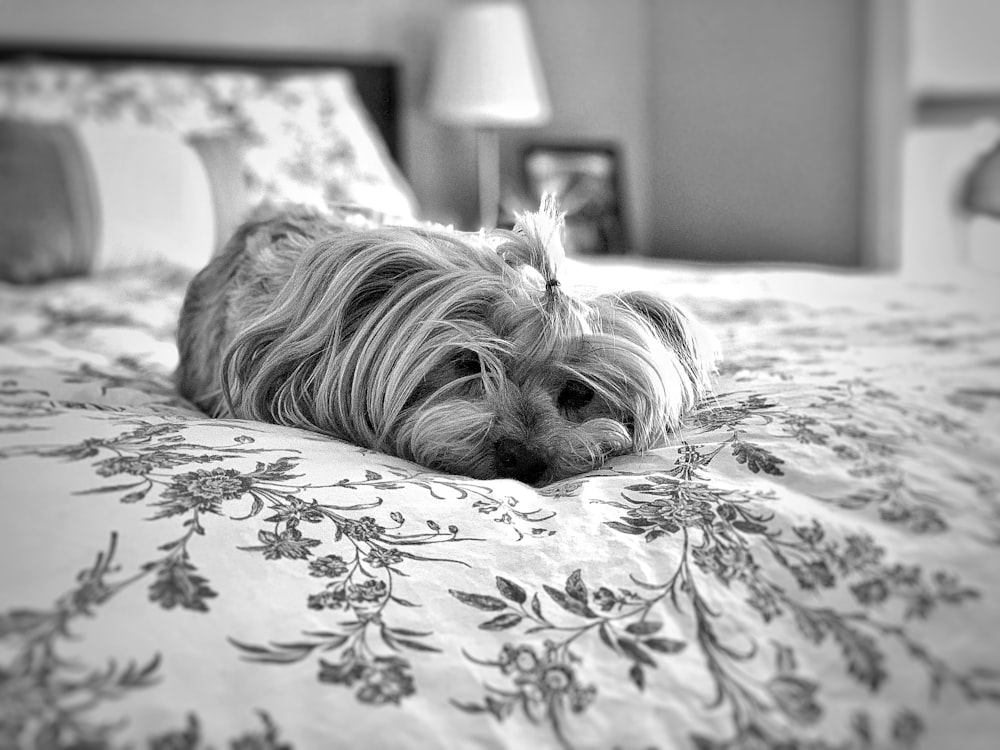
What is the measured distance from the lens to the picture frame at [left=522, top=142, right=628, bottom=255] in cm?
423

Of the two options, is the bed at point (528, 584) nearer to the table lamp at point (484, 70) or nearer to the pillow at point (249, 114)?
the pillow at point (249, 114)

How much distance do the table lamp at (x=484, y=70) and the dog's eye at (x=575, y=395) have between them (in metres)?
2.74

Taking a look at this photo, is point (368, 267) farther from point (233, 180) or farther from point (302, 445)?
point (233, 180)

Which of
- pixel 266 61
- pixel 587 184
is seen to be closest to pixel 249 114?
pixel 266 61

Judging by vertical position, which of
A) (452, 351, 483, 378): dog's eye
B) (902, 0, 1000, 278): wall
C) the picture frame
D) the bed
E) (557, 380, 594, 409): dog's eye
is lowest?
the bed

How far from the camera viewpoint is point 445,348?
1093 millimetres

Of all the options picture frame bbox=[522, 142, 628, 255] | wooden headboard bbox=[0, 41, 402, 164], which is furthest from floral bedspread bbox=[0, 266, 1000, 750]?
picture frame bbox=[522, 142, 628, 255]

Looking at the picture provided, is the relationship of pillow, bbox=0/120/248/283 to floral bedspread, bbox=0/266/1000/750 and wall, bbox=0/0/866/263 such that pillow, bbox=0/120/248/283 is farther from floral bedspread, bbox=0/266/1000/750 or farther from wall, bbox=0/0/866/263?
floral bedspread, bbox=0/266/1000/750

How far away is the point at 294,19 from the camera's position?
145 inches

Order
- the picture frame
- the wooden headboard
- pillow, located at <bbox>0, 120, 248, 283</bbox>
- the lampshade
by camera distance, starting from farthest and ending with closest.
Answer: the picture frame → the lampshade → the wooden headboard → pillow, located at <bbox>0, 120, 248, 283</bbox>

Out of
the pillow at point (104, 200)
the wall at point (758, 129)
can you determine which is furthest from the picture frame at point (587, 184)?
the pillow at point (104, 200)

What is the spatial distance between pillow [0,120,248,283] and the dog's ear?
137 centimetres

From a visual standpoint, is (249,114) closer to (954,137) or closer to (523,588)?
(954,137)

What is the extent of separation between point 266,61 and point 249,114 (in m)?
0.84
